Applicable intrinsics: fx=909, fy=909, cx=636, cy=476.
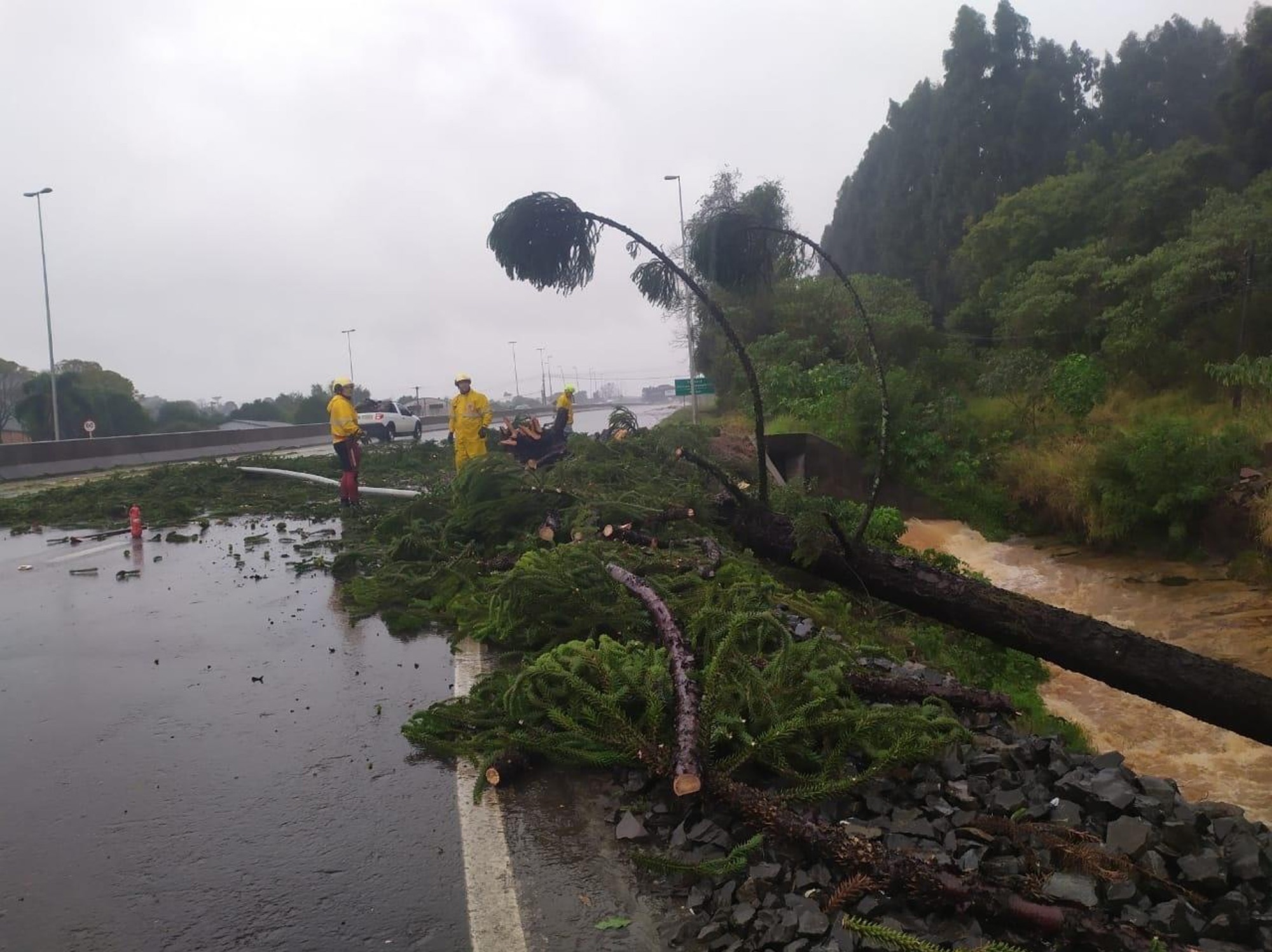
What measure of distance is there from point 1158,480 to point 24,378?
168 feet

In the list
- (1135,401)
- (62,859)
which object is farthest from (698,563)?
(1135,401)

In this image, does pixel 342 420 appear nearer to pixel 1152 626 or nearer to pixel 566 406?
pixel 566 406

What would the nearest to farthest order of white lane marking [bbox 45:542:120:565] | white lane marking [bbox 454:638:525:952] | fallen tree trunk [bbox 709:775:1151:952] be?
1. fallen tree trunk [bbox 709:775:1151:952]
2. white lane marking [bbox 454:638:525:952]
3. white lane marking [bbox 45:542:120:565]

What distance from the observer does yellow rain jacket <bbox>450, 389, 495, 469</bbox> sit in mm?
13625

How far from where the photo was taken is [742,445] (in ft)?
70.6

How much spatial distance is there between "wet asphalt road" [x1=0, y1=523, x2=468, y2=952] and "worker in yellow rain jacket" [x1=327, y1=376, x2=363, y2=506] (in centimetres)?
545

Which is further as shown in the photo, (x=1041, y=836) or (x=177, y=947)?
(x=1041, y=836)

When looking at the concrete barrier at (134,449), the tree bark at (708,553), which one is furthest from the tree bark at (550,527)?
the concrete barrier at (134,449)

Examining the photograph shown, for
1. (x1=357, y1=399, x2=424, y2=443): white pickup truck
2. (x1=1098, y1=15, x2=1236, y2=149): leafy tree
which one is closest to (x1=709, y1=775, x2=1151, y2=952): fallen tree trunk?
(x1=357, y1=399, x2=424, y2=443): white pickup truck

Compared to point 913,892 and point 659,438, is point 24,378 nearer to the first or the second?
point 659,438

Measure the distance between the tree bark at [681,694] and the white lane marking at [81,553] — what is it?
7.96m

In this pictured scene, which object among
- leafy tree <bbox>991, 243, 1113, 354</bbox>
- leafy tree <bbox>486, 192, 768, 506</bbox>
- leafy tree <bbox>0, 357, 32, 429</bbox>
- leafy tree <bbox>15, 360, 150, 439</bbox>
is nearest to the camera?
leafy tree <bbox>486, 192, 768, 506</bbox>

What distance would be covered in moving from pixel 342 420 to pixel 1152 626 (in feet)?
38.9

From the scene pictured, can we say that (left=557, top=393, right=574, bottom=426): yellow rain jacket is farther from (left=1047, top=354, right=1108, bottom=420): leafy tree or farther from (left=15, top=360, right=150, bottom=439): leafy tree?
(left=15, top=360, right=150, bottom=439): leafy tree
